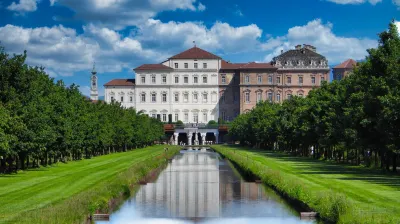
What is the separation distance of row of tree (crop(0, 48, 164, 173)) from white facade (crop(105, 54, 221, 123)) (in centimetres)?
8491

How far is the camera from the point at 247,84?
143m

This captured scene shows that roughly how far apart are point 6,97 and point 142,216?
55.8ft

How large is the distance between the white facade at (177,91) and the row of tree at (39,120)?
84912mm

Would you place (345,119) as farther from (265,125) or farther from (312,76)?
(312,76)

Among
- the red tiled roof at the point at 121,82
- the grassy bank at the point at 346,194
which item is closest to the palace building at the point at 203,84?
the red tiled roof at the point at 121,82

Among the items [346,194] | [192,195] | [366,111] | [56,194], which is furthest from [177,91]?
[346,194]

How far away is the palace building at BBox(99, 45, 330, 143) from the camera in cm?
14638

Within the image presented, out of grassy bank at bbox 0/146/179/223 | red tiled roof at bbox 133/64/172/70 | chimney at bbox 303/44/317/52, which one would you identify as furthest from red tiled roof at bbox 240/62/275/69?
grassy bank at bbox 0/146/179/223

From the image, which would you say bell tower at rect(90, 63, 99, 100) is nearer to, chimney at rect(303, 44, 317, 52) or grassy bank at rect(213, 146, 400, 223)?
chimney at rect(303, 44, 317, 52)

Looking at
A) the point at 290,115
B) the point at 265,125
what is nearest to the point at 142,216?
the point at 290,115

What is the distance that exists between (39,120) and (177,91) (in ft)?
373

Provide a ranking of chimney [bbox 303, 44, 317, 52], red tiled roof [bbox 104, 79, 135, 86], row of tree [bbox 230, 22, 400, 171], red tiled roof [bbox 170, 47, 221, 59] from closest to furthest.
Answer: row of tree [bbox 230, 22, 400, 171] → red tiled roof [bbox 170, 47, 221, 59] → chimney [bbox 303, 44, 317, 52] → red tiled roof [bbox 104, 79, 135, 86]

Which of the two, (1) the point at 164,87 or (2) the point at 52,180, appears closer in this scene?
(2) the point at 52,180

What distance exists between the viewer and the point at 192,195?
27969 mm
